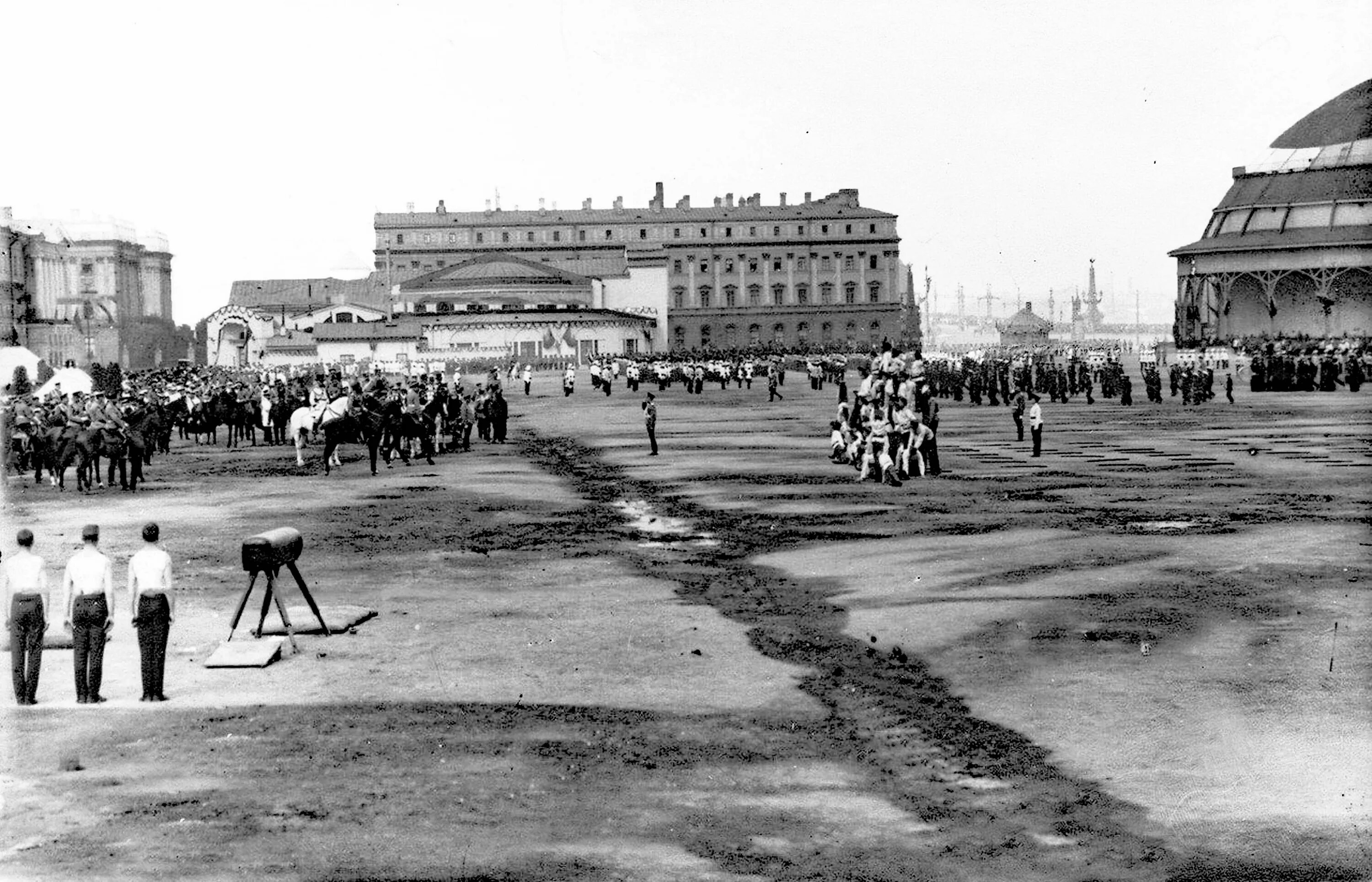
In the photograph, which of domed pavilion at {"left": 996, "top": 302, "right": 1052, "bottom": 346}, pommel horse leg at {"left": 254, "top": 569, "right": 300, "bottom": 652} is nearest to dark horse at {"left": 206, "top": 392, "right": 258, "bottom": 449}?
pommel horse leg at {"left": 254, "top": 569, "right": 300, "bottom": 652}

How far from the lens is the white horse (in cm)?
3375

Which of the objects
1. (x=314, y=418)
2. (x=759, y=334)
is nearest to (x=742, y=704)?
(x=314, y=418)

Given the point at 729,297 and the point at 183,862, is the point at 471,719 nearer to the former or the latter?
the point at 183,862

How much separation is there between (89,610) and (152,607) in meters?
0.52

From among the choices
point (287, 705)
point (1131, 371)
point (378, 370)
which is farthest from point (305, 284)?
point (287, 705)

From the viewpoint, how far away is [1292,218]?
10269 cm

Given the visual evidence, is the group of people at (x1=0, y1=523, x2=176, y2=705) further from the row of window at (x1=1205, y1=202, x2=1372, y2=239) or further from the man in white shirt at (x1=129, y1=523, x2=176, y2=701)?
the row of window at (x1=1205, y1=202, x2=1372, y2=239)

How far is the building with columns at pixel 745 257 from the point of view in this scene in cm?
16925

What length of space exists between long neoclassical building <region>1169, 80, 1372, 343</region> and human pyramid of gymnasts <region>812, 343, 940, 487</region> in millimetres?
72030

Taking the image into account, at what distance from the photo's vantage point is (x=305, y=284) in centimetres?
15025

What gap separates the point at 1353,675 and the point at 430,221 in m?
165

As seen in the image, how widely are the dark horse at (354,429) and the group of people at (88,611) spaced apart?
19.5 metres

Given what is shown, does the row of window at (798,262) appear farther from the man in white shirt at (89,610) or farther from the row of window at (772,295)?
the man in white shirt at (89,610)

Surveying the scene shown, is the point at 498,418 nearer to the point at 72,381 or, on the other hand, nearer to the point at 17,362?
the point at 72,381
